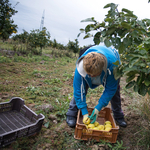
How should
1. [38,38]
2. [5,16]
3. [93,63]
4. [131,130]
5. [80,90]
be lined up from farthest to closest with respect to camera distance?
[38,38], [5,16], [131,130], [80,90], [93,63]

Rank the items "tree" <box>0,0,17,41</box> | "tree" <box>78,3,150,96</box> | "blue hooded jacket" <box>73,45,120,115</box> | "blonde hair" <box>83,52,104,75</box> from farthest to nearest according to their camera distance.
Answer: "tree" <box>0,0,17,41</box> < "blue hooded jacket" <box>73,45,120,115</box> < "blonde hair" <box>83,52,104,75</box> < "tree" <box>78,3,150,96</box>

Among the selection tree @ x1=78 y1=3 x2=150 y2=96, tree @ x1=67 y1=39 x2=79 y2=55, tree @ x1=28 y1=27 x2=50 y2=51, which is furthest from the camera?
tree @ x1=67 y1=39 x2=79 y2=55

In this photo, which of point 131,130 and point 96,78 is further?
point 131,130

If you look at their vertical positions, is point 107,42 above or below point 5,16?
below

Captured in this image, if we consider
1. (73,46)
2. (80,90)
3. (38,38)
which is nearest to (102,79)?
(80,90)

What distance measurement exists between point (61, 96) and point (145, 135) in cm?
196

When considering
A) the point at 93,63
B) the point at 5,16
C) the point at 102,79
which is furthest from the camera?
the point at 5,16

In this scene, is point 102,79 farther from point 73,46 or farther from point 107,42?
point 73,46

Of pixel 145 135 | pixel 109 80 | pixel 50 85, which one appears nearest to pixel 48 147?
pixel 109 80

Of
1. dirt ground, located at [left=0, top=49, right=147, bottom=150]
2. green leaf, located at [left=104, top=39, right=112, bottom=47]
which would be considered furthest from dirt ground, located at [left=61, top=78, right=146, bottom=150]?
green leaf, located at [left=104, top=39, right=112, bottom=47]

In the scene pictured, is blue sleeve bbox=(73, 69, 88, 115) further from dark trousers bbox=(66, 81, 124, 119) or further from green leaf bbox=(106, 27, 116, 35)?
green leaf bbox=(106, 27, 116, 35)

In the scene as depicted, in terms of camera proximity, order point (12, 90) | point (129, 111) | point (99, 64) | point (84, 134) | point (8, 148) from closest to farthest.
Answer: point (99, 64) → point (8, 148) → point (84, 134) → point (129, 111) → point (12, 90)

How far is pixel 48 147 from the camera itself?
1879 millimetres

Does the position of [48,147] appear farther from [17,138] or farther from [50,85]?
[50,85]
